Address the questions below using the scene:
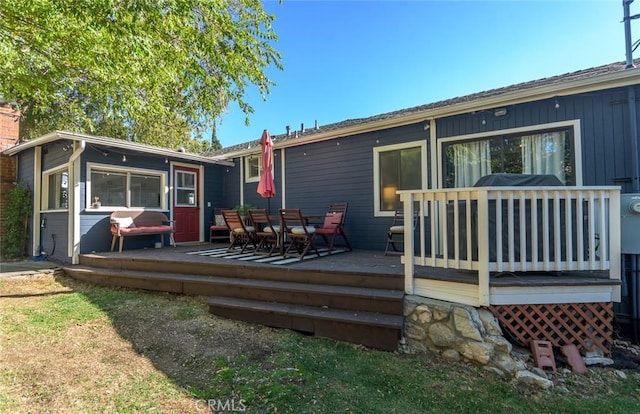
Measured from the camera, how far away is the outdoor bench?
657 cm

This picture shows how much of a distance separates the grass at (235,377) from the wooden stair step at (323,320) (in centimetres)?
10

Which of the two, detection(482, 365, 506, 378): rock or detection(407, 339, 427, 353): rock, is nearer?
detection(482, 365, 506, 378): rock

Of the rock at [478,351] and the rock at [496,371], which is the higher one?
the rock at [478,351]

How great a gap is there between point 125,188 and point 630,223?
8813 millimetres

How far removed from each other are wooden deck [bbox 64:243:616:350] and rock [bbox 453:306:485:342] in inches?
10.4

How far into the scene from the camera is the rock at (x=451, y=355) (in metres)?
2.89

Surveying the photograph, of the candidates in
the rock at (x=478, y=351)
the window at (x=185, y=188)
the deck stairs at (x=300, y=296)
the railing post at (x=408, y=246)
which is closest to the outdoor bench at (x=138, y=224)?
the window at (x=185, y=188)

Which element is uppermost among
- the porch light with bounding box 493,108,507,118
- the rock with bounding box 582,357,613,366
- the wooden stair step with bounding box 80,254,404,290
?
the porch light with bounding box 493,108,507,118

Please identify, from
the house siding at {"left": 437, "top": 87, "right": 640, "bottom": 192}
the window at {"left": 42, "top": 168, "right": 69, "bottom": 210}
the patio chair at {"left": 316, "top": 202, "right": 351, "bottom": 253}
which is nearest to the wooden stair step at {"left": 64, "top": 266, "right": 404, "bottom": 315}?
the patio chair at {"left": 316, "top": 202, "right": 351, "bottom": 253}

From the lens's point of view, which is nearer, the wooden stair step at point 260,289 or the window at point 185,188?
the wooden stair step at point 260,289

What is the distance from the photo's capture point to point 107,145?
6.50 m

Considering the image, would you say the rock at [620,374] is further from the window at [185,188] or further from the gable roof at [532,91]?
the window at [185,188]

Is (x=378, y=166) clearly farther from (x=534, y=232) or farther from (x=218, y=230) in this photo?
(x=218, y=230)

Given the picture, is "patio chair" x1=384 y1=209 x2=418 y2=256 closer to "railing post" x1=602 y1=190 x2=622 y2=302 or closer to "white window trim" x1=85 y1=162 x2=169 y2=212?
"railing post" x1=602 y1=190 x2=622 y2=302
